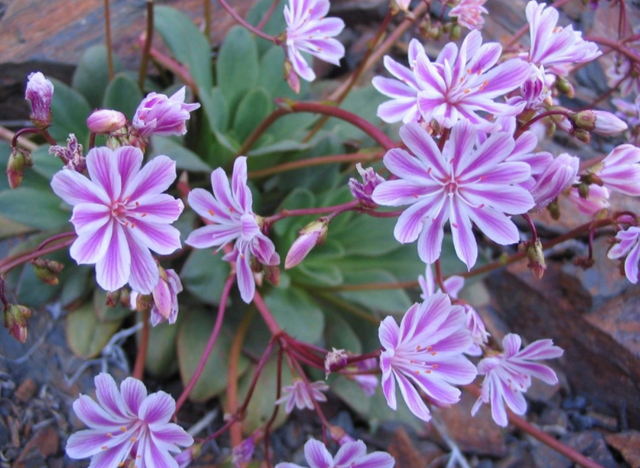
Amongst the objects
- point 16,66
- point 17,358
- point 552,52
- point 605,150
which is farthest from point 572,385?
point 16,66

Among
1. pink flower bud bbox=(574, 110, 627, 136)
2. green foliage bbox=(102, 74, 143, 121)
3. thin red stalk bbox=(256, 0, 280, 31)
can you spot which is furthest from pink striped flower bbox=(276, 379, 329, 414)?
thin red stalk bbox=(256, 0, 280, 31)

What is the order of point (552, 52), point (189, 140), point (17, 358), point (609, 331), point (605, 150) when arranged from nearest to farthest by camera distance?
1. point (552, 52)
2. point (17, 358)
3. point (609, 331)
4. point (189, 140)
5. point (605, 150)

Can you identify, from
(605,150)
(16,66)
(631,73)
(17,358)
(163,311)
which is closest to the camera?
(163,311)

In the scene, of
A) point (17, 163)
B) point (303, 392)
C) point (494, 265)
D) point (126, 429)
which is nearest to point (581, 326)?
point (494, 265)

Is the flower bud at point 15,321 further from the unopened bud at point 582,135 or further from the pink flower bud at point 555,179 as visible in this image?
the unopened bud at point 582,135

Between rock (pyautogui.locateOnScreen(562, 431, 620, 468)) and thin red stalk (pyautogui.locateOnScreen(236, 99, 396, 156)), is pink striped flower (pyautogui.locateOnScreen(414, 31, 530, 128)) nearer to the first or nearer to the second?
thin red stalk (pyautogui.locateOnScreen(236, 99, 396, 156))

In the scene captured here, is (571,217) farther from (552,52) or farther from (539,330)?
(552,52)

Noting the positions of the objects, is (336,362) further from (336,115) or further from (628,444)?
(628,444)
